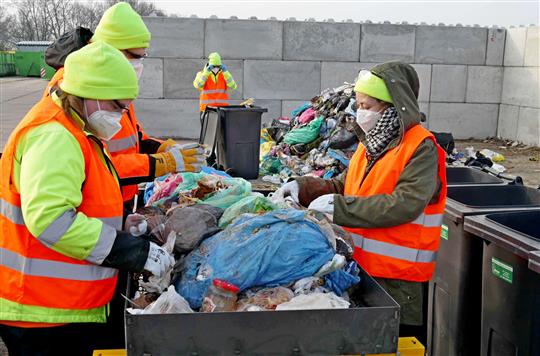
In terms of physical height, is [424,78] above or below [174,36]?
below

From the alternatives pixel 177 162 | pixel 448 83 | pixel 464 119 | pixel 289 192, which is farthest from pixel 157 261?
pixel 464 119

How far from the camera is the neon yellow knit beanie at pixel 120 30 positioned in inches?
129

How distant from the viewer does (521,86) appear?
12656mm

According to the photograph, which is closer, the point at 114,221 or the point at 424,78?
the point at 114,221

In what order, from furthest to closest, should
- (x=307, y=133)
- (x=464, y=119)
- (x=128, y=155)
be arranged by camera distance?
(x=464, y=119), (x=307, y=133), (x=128, y=155)

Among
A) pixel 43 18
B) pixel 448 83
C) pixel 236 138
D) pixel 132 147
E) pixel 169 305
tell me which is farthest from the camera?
pixel 43 18

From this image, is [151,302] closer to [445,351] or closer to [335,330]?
[335,330]

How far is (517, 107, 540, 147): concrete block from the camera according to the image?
12258 mm

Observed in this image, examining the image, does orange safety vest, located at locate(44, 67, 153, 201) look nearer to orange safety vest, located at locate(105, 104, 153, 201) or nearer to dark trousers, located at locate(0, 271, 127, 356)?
orange safety vest, located at locate(105, 104, 153, 201)

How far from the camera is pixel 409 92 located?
2.63 meters

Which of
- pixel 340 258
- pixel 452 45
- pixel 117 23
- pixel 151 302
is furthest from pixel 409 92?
pixel 452 45

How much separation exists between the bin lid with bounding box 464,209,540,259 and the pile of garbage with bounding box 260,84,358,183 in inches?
194

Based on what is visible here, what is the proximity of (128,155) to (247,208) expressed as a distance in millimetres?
874

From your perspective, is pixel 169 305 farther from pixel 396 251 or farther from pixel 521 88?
pixel 521 88
